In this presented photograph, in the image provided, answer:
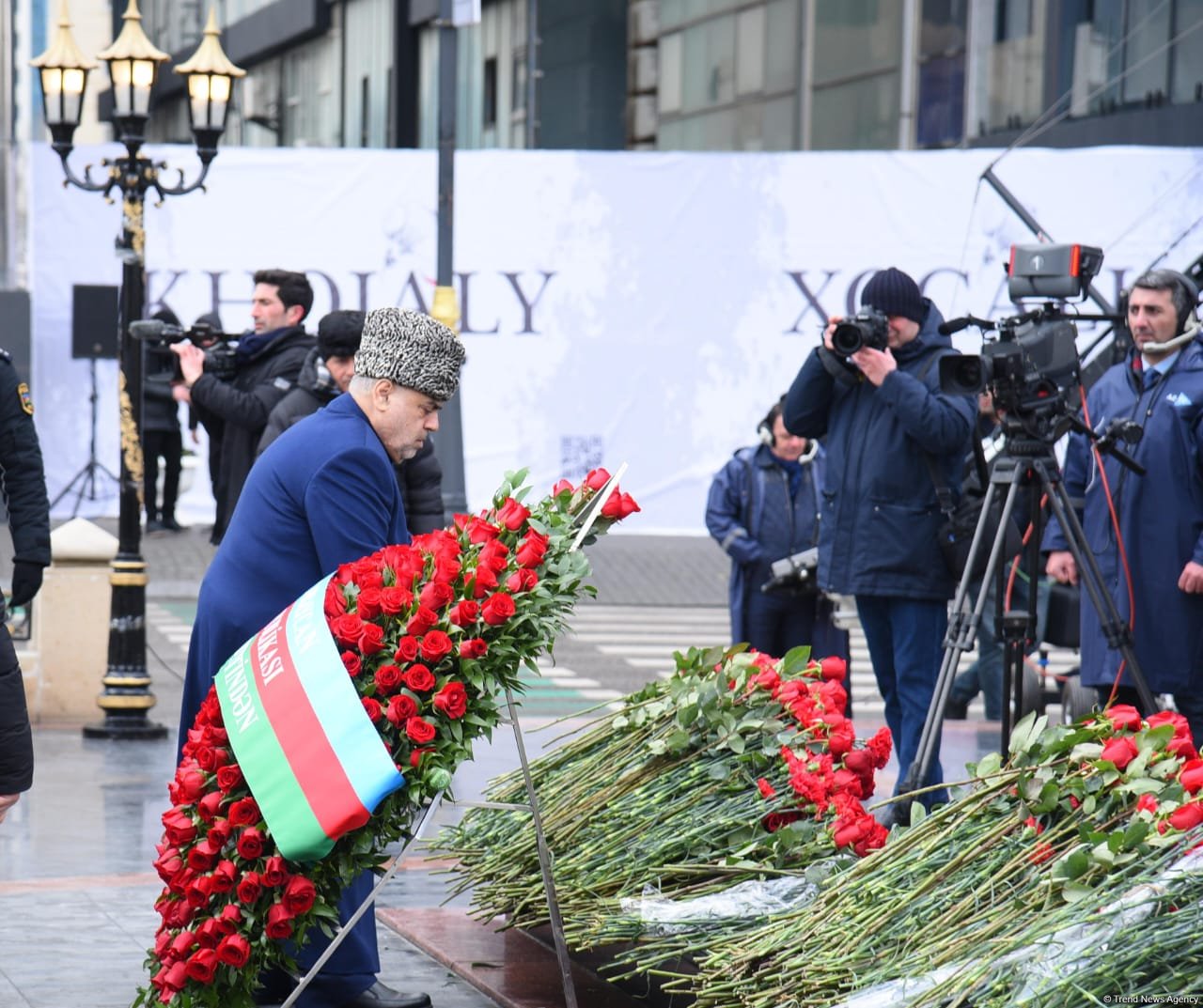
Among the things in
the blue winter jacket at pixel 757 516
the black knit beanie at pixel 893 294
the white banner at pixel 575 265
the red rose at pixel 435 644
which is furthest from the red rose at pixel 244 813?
the white banner at pixel 575 265

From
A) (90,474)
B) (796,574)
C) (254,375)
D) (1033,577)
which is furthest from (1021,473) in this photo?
(90,474)

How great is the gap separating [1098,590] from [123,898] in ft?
11.5

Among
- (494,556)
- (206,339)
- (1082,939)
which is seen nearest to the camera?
(1082,939)

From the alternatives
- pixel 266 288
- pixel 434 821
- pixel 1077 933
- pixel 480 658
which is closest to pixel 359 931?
pixel 480 658

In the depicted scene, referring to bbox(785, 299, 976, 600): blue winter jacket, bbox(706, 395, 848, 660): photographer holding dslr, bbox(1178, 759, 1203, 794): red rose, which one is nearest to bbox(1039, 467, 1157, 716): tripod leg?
bbox(785, 299, 976, 600): blue winter jacket

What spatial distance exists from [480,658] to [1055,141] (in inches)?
773

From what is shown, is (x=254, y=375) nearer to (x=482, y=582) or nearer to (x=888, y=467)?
(x=888, y=467)

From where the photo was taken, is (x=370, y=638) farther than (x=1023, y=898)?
Yes

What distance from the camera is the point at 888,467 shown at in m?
7.47

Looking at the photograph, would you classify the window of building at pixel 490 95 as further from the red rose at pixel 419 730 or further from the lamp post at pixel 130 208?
the red rose at pixel 419 730

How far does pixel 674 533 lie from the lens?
63.1 feet

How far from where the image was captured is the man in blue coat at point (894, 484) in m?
7.35

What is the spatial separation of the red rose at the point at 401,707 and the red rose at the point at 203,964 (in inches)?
26.8

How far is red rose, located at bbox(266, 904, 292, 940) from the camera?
4422mm
